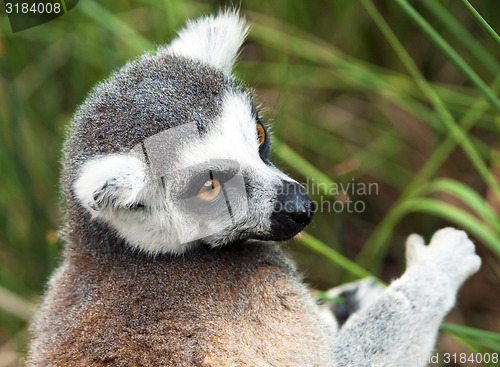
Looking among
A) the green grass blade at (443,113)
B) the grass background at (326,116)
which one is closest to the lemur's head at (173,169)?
the green grass blade at (443,113)

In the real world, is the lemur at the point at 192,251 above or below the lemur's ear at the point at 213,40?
below

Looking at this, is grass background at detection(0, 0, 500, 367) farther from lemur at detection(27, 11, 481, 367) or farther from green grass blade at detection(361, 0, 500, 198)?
lemur at detection(27, 11, 481, 367)

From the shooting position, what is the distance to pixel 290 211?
86.6 inches

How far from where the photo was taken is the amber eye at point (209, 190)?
2170mm

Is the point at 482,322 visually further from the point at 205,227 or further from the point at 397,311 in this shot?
the point at 205,227

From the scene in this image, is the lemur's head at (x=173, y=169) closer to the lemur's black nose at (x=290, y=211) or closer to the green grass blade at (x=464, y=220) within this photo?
the lemur's black nose at (x=290, y=211)

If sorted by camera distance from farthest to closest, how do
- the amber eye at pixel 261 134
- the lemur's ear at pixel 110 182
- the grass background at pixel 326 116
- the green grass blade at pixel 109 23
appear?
the grass background at pixel 326 116, the green grass blade at pixel 109 23, the amber eye at pixel 261 134, the lemur's ear at pixel 110 182

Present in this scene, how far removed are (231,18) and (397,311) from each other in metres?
1.80

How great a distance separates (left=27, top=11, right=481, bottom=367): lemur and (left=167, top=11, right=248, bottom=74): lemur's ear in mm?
12

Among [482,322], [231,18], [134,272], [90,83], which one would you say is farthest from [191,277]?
[482,322]

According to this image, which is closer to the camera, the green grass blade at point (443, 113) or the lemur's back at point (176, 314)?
the lemur's back at point (176, 314)

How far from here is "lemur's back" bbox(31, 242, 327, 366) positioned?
2223 millimetres

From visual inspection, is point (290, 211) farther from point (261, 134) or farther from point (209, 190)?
point (261, 134)

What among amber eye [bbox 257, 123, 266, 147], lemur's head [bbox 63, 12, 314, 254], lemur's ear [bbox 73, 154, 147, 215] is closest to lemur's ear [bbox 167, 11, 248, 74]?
lemur's head [bbox 63, 12, 314, 254]
